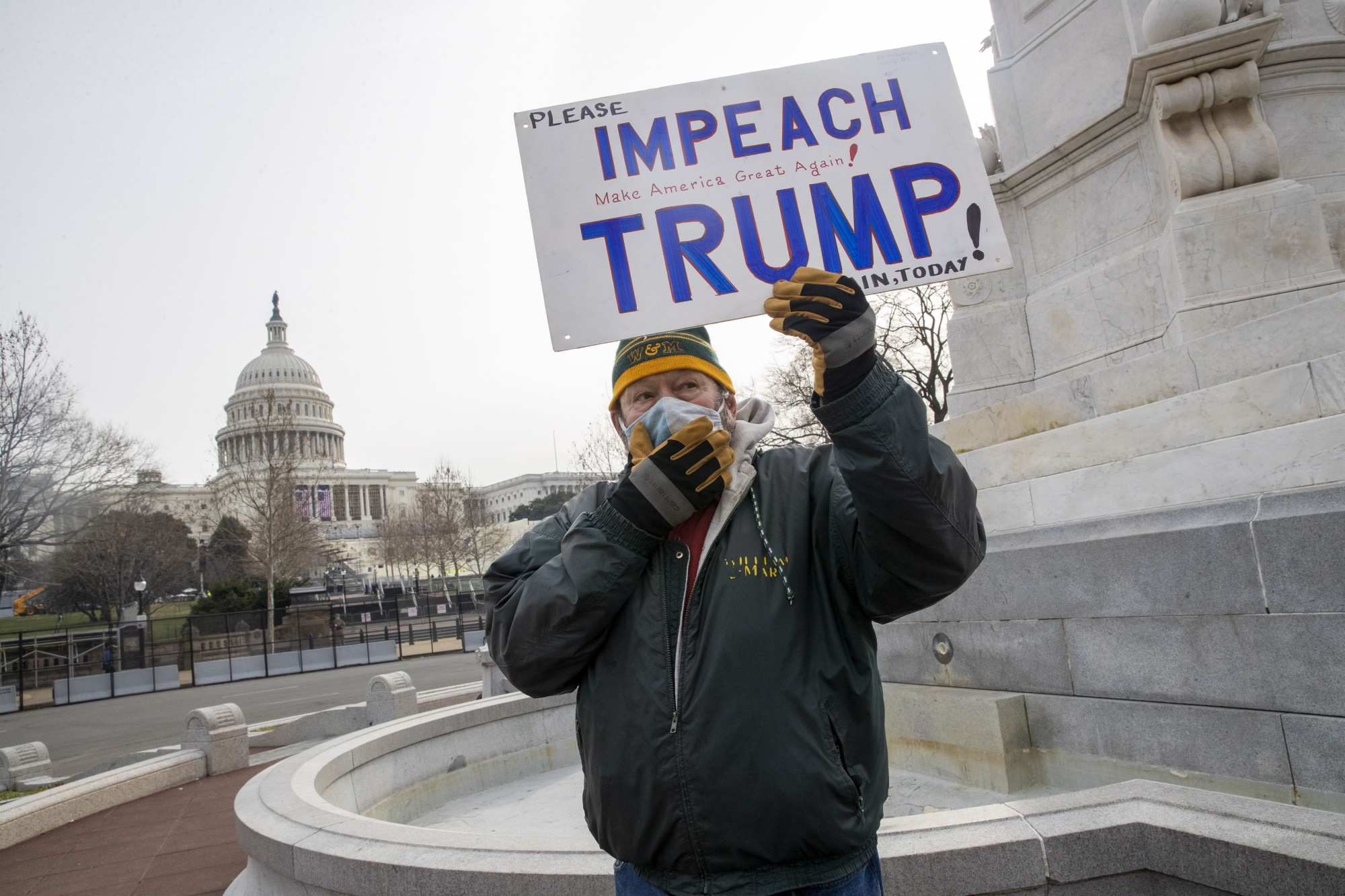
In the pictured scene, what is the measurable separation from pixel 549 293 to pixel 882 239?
101 cm

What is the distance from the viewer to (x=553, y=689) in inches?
75.0

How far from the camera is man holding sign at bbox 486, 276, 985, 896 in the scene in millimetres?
1562

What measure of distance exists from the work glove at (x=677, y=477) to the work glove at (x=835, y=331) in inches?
10.1

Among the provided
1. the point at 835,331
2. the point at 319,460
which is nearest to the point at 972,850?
the point at 835,331

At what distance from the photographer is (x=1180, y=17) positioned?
5.45 meters

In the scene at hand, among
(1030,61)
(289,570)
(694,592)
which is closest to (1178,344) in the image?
(1030,61)

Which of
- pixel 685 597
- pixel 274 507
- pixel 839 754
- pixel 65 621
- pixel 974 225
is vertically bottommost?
pixel 839 754

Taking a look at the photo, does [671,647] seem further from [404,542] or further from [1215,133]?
[404,542]

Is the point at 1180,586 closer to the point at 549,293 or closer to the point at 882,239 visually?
the point at 882,239

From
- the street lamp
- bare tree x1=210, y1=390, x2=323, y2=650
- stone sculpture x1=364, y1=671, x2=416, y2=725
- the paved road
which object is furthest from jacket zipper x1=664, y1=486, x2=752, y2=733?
the street lamp

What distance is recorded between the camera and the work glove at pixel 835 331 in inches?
63.9

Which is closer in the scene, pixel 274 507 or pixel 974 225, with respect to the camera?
pixel 974 225

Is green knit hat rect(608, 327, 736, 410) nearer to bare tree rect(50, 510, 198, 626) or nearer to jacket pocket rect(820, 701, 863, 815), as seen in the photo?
jacket pocket rect(820, 701, 863, 815)

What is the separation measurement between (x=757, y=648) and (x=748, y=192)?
1566 millimetres
